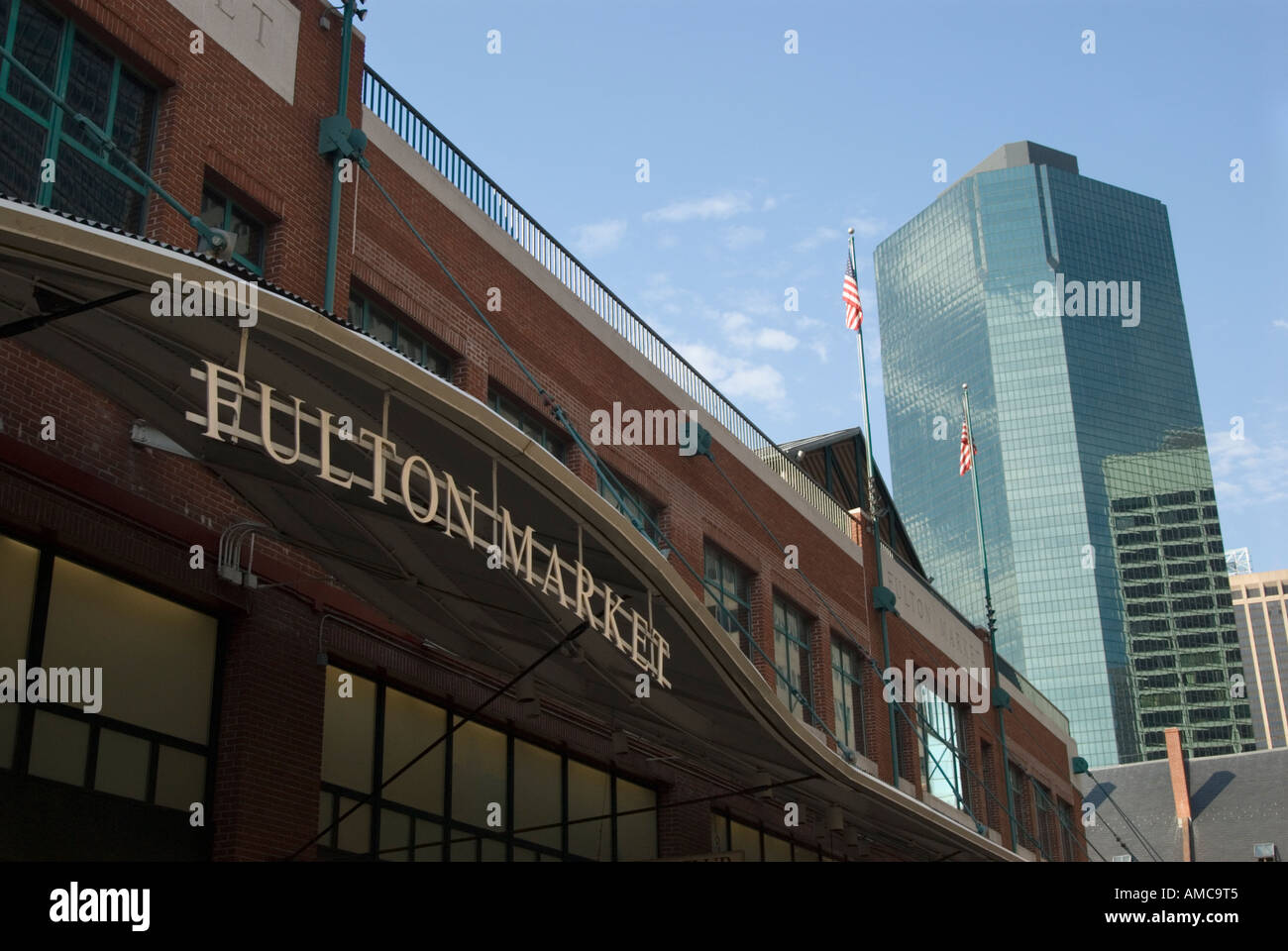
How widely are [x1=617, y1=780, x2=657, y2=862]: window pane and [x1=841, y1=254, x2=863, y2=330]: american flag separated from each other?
12245 millimetres

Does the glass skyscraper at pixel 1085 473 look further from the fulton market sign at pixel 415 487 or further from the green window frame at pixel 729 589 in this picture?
the fulton market sign at pixel 415 487

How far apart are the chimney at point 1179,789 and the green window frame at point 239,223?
179 ft

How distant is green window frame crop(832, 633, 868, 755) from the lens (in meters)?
29.5

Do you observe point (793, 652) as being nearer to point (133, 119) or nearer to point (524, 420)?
point (524, 420)

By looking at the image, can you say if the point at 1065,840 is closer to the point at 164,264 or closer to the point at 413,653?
the point at 413,653

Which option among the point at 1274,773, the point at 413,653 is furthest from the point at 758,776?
the point at 1274,773

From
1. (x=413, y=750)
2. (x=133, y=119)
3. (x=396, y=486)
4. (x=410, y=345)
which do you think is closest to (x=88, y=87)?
(x=133, y=119)

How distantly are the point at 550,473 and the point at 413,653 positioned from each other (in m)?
4.86

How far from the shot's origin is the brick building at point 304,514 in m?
11.2

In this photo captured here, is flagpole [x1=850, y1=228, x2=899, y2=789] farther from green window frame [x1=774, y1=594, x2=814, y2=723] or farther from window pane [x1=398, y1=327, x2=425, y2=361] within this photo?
window pane [x1=398, y1=327, x2=425, y2=361]

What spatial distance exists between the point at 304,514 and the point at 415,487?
5.83 feet

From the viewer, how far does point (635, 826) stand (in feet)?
70.1

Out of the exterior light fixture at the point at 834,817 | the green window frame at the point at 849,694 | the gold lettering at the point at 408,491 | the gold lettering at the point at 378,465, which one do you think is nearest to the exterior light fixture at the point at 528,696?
the gold lettering at the point at 408,491
